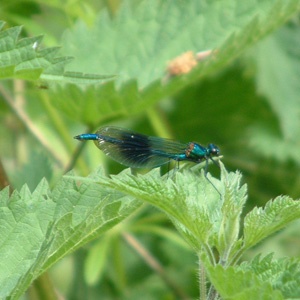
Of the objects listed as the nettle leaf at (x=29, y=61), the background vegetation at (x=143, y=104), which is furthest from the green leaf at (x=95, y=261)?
the nettle leaf at (x=29, y=61)

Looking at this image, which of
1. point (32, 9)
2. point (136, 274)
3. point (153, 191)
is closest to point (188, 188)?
point (153, 191)

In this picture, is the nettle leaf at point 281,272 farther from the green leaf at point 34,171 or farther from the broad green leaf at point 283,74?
the broad green leaf at point 283,74

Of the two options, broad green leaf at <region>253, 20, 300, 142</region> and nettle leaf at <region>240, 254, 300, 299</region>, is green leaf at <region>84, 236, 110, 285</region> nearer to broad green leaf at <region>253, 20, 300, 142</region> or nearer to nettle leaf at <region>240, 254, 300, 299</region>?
broad green leaf at <region>253, 20, 300, 142</region>

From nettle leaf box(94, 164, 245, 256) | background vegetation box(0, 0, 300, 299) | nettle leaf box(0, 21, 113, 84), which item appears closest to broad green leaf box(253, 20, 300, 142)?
background vegetation box(0, 0, 300, 299)

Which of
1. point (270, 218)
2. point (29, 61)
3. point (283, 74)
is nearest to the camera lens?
point (270, 218)

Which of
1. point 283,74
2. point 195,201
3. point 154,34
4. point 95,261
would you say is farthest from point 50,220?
point 283,74

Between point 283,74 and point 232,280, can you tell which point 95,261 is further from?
point 232,280
